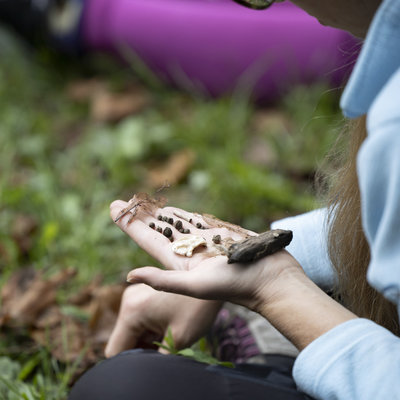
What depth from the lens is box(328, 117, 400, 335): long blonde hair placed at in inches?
43.2

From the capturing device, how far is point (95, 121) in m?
2.75

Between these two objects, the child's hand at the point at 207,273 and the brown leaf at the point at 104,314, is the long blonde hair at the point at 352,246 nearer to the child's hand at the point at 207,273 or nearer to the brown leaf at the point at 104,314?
the child's hand at the point at 207,273

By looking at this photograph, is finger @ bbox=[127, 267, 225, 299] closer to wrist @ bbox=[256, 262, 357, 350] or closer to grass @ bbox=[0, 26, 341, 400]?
wrist @ bbox=[256, 262, 357, 350]

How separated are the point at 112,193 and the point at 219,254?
4.12ft

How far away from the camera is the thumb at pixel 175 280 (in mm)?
968

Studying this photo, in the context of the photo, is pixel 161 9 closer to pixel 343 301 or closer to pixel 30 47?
pixel 30 47

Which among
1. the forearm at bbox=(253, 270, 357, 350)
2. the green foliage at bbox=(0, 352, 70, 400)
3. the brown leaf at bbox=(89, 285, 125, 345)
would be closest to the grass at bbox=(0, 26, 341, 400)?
the green foliage at bbox=(0, 352, 70, 400)

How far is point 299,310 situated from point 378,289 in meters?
0.15

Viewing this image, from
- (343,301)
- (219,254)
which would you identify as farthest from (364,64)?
(343,301)

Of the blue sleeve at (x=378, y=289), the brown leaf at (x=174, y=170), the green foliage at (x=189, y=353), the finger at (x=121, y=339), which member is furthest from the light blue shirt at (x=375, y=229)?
the brown leaf at (x=174, y=170)

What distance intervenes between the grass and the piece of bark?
652 millimetres

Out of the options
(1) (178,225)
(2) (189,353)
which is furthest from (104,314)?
(1) (178,225)

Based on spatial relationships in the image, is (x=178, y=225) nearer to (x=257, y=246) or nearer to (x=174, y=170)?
(x=257, y=246)

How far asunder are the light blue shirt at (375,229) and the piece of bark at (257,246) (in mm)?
165
